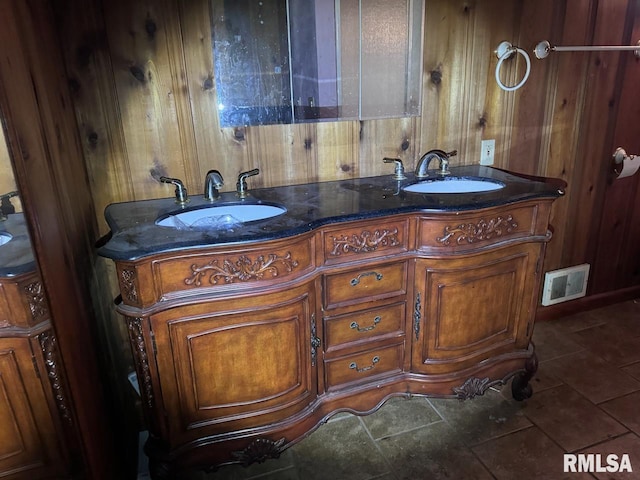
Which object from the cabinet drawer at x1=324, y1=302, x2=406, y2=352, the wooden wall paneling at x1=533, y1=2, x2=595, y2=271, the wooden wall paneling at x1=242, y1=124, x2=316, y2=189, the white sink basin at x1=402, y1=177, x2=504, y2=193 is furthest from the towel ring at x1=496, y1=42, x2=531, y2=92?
the cabinet drawer at x1=324, y1=302, x2=406, y2=352

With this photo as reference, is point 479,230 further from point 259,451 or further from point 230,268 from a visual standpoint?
point 259,451

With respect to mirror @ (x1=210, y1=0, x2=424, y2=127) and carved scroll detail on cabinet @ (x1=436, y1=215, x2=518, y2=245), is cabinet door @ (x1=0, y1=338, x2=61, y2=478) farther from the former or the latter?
carved scroll detail on cabinet @ (x1=436, y1=215, x2=518, y2=245)

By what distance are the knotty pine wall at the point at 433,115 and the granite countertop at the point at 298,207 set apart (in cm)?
13

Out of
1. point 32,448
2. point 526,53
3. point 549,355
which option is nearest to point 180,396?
point 32,448

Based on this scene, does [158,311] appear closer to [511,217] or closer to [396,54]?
[511,217]

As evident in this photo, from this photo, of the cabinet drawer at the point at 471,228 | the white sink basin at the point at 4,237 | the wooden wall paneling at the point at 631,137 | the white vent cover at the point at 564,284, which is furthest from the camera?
the white vent cover at the point at 564,284

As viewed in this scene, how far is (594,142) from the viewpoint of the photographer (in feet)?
7.39

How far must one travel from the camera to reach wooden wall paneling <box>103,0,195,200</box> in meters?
1.46

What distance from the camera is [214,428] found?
1.35 m

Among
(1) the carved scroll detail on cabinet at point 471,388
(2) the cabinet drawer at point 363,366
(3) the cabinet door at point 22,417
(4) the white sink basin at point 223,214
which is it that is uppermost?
(4) the white sink basin at point 223,214

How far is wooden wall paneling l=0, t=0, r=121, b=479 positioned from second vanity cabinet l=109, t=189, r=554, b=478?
0.41 feet

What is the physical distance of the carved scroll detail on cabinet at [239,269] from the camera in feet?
3.96

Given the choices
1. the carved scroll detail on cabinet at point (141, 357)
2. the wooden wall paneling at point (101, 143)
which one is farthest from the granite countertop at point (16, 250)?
the wooden wall paneling at point (101, 143)

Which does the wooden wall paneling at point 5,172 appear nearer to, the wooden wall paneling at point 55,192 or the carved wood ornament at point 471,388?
the wooden wall paneling at point 55,192
